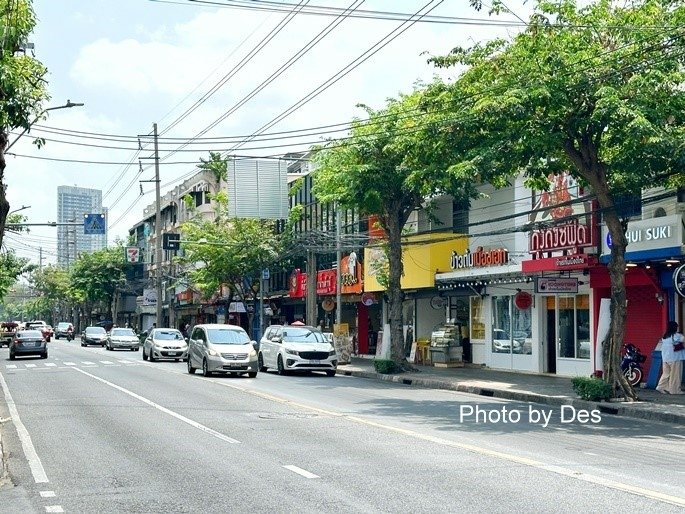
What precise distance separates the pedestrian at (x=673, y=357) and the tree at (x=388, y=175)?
21.8 ft

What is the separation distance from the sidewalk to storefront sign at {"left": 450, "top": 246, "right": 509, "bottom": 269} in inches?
151

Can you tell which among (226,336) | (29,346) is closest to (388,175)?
(226,336)

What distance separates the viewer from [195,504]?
9.54 m

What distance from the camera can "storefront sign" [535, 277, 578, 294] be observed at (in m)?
27.9

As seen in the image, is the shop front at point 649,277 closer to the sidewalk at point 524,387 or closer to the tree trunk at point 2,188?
the sidewalk at point 524,387

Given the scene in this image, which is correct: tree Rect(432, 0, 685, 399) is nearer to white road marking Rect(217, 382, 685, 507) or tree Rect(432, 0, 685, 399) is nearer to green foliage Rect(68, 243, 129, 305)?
white road marking Rect(217, 382, 685, 507)

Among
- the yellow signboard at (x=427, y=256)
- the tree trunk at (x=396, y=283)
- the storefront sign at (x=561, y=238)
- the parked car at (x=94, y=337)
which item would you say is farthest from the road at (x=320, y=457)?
the parked car at (x=94, y=337)

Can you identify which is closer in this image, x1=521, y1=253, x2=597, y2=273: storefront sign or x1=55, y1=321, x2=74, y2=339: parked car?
x1=521, y1=253, x2=597, y2=273: storefront sign

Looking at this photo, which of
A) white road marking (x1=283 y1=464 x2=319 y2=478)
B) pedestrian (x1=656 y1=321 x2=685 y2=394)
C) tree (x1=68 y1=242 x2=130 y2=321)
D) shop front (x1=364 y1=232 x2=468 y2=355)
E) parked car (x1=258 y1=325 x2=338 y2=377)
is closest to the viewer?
white road marking (x1=283 y1=464 x2=319 y2=478)

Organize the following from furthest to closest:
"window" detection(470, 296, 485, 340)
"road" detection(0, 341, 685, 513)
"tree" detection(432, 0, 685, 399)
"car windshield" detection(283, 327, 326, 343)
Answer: "window" detection(470, 296, 485, 340) → "car windshield" detection(283, 327, 326, 343) → "tree" detection(432, 0, 685, 399) → "road" detection(0, 341, 685, 513)

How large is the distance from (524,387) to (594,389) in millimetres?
4985

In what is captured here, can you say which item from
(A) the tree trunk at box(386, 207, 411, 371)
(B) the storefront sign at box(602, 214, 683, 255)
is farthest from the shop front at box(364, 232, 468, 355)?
(B) the storefront sign at box(602, 214, 683, 255)

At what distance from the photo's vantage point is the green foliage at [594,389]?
2120 cm

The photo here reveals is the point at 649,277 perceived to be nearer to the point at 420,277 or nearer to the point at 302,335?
the point at 302,335
